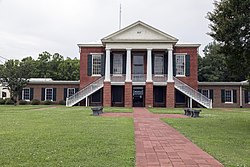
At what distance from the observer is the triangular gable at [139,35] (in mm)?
33294

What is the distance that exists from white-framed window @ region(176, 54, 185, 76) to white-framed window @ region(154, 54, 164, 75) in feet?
6.13

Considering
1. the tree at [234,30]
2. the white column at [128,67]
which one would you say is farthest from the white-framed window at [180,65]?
the tree at [234,30]

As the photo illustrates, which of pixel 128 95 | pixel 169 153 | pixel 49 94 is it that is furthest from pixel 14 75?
pixel 169 153

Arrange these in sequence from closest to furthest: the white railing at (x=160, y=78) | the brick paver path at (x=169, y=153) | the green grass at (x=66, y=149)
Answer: the green grass at (x=66, y=149), the brick paver path at (x=169, y=153), the white railing at (x=160, y=78)

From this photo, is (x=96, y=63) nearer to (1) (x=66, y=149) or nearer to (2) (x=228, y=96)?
(2) (x=228, y=96)

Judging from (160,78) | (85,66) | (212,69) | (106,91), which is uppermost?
(212,69)

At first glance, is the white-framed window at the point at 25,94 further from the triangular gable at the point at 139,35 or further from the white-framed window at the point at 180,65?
the white-framed window at the point at 180,65

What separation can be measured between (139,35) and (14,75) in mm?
15085

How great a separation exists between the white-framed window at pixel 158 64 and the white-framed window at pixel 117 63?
410cm

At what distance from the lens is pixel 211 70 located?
5591 cm

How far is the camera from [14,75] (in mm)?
Result: 34344

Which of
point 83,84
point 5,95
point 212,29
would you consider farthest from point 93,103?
point 212,29

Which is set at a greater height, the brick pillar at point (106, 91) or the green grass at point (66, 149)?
the brick pillar at point (106, 91)

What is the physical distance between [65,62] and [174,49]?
1255 inches
